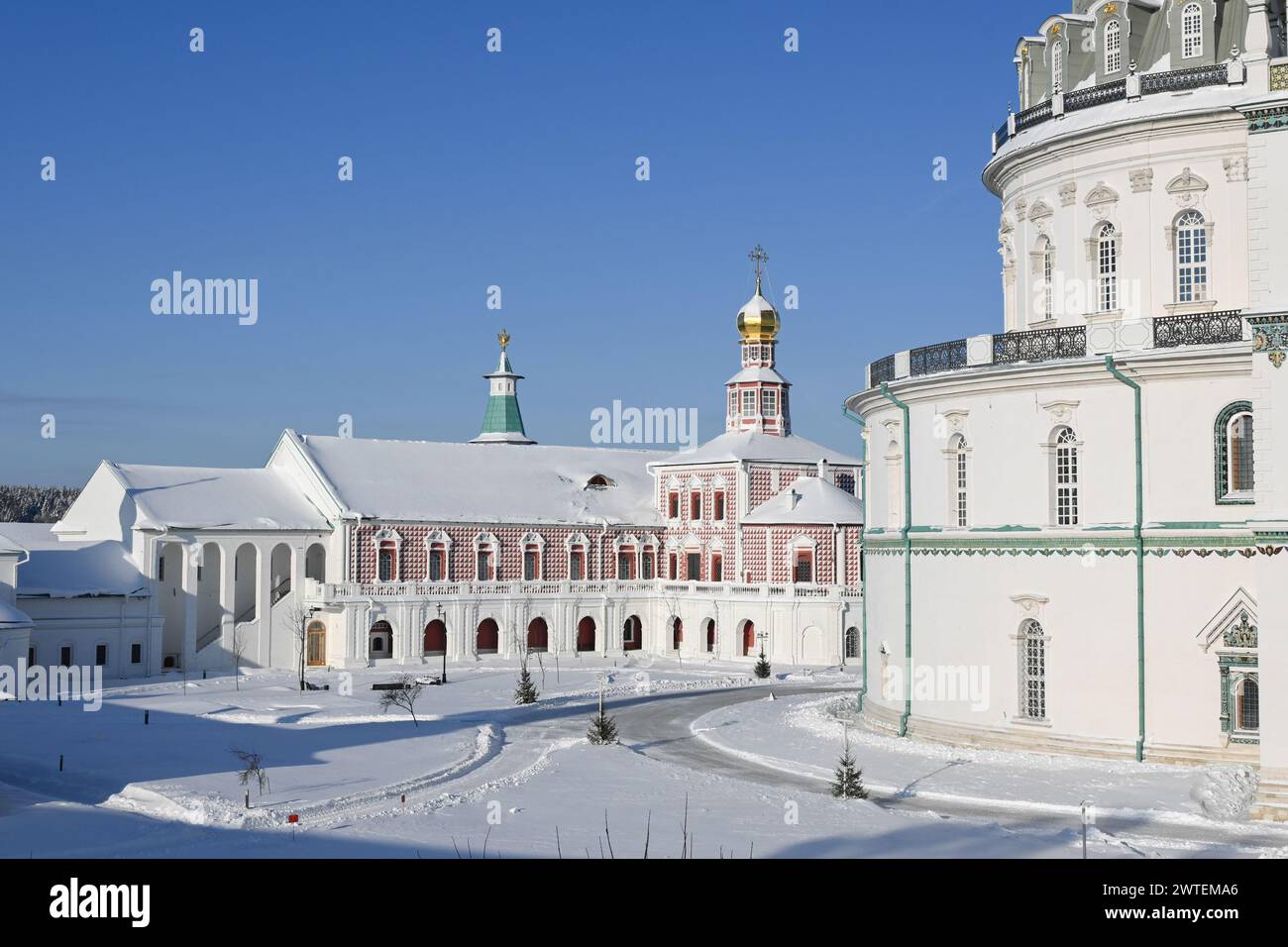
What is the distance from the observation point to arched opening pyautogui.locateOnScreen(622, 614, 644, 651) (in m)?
68.4

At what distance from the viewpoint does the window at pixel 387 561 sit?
2425 inches

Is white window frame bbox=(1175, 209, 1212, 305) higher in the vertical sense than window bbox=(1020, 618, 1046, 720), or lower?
higher

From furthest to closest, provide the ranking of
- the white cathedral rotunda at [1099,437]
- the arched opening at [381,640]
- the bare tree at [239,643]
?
the arched opening at [381,640] < the bare tree at [239,643] < the white cathedral rotunda at [1099,437]

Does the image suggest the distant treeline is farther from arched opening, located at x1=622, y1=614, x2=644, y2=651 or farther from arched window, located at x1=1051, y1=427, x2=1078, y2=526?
arched window, located at x1=1051, y1=427, x2=1078, y2=526

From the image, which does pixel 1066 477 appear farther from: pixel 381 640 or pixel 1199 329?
pixel 381 640

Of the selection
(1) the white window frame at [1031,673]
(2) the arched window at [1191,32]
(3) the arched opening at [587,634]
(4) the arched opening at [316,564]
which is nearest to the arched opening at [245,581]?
(4) the arched opening at [316,564]

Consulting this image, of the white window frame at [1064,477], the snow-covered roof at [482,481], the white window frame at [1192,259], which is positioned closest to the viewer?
the white window frame at [1064,477]

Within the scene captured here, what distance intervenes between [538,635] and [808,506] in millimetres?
13994

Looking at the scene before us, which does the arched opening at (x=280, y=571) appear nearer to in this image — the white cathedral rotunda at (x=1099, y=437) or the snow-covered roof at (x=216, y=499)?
the snow-covered roof at (x=216, y=499)

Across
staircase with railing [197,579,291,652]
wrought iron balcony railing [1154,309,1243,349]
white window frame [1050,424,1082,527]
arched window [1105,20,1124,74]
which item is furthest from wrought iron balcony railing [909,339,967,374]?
staircase with railing [197,579,291,652]

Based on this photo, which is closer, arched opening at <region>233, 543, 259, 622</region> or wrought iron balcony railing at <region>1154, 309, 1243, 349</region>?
wrought iron balcony railing at <region>1154, 309, 1243, 349</region>

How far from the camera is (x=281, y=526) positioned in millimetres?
59844

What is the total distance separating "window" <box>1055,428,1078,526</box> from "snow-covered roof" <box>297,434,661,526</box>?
→ 36307mm

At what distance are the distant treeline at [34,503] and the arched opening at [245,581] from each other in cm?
7874
